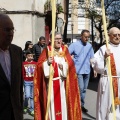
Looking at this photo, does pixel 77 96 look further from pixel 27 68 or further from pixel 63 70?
pixel 27 68

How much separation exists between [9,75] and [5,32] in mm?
403

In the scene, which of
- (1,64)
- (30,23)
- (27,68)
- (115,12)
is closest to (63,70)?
(27,68)

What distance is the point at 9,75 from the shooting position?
3680mm

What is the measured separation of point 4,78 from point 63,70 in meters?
2.90

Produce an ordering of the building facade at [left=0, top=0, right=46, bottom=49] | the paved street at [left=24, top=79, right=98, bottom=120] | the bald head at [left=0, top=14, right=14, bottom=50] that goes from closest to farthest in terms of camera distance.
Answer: the bald head at [left=0, top=14, right=14, bottom=50]
the paved street at [left=24, top=79, right=98, bottom=120]
the building facade at [left=0, top=0, right=46, bottom=49]

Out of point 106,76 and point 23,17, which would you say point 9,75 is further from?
point 23,17

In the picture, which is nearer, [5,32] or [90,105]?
[5,32]

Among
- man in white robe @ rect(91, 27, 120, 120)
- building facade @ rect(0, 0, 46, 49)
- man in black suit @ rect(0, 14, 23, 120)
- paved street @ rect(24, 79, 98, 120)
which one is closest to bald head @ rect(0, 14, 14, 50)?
man in black suit @ rect(0, 14, 23, 120)

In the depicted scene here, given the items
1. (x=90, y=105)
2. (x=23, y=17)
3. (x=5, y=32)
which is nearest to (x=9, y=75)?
(x=5, y=32)

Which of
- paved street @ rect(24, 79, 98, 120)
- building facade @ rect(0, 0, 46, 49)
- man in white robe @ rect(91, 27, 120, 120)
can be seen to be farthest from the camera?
building facade @ rect(0, 0, 46, 49)

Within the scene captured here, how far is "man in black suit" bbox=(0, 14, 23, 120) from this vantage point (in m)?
3.57

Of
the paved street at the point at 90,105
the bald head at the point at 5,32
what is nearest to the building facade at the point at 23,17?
the paved street at the point at 90,105

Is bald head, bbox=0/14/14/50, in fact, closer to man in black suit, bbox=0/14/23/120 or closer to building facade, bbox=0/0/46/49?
man in black suit, bbox=0/14/23/120

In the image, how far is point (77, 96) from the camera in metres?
6.69
